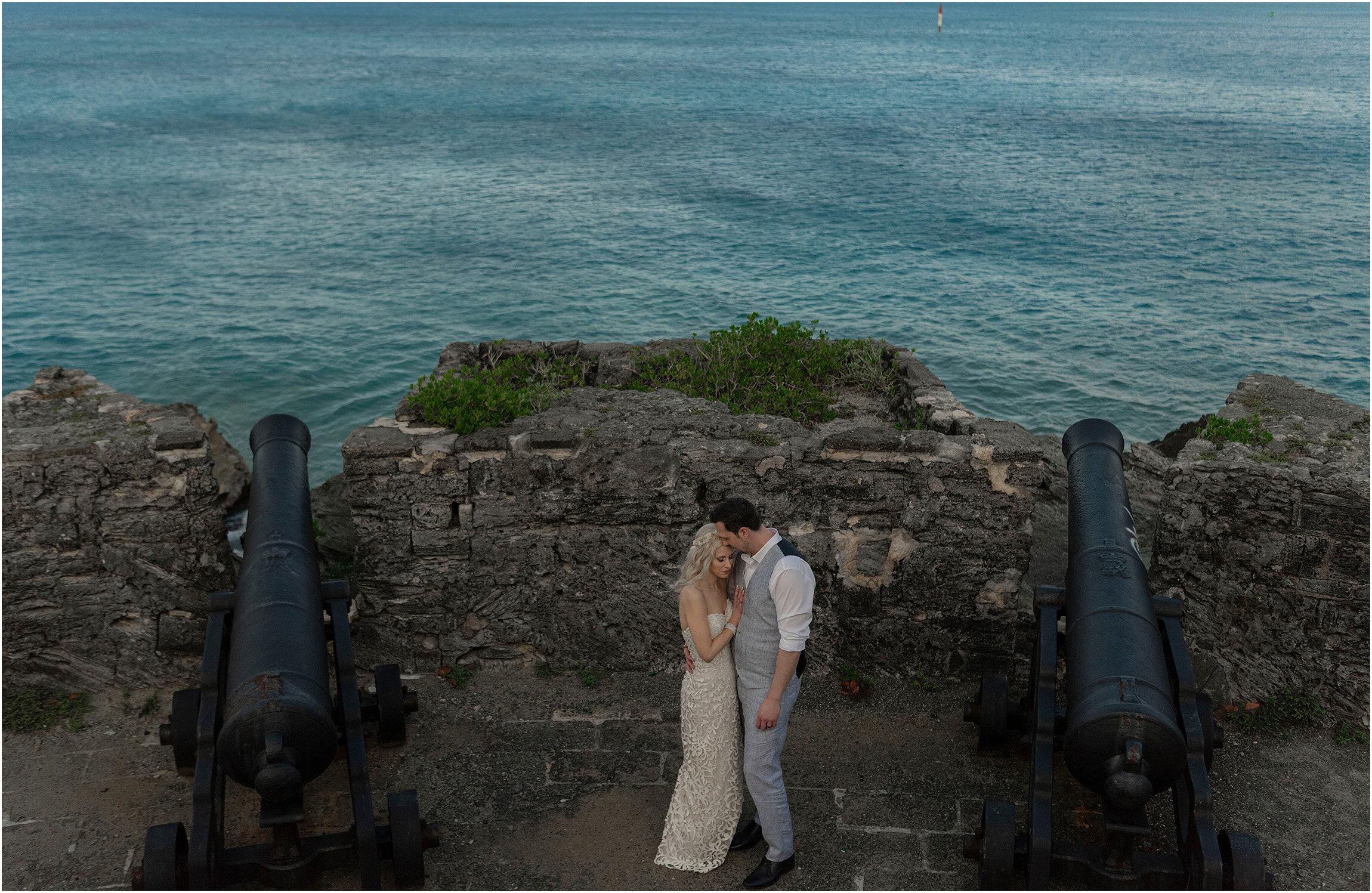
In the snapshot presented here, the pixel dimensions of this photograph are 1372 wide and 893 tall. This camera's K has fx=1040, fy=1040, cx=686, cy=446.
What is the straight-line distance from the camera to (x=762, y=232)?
26141mm

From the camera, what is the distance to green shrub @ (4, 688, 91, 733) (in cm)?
612

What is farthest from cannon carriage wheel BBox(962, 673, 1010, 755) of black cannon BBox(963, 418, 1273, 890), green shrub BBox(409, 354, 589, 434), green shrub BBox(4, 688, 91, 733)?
green shrub BBox(4, 688, 91, 733)

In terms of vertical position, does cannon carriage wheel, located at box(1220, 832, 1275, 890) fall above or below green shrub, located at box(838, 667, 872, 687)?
above

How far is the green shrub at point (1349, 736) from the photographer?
5973mm

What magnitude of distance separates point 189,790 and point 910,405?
494 centimetres

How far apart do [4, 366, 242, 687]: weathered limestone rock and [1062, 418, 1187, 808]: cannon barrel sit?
16.1ft

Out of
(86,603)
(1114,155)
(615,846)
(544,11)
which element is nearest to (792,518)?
(615,846)

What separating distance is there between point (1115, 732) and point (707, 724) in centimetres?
174

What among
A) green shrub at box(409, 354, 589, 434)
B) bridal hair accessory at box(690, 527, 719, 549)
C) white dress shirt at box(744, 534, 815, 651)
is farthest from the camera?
green shrub at box(409, 354, 589, 434)

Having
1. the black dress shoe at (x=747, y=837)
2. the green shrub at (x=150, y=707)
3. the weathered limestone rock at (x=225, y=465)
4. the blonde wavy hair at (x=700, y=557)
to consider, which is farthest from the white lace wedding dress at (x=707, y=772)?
the weathered limestone rock at (x=225, y=465)

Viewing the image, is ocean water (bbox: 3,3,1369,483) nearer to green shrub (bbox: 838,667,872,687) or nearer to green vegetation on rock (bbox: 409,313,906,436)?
green vegetation on rock (bbox: 409,313,906,436)

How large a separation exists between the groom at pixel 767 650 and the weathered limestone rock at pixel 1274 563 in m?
2.76

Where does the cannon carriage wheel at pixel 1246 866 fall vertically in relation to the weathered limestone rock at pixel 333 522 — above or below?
above

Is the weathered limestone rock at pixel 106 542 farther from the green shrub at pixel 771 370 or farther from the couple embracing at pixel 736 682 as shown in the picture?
the couple embracing at pixel 736 682
